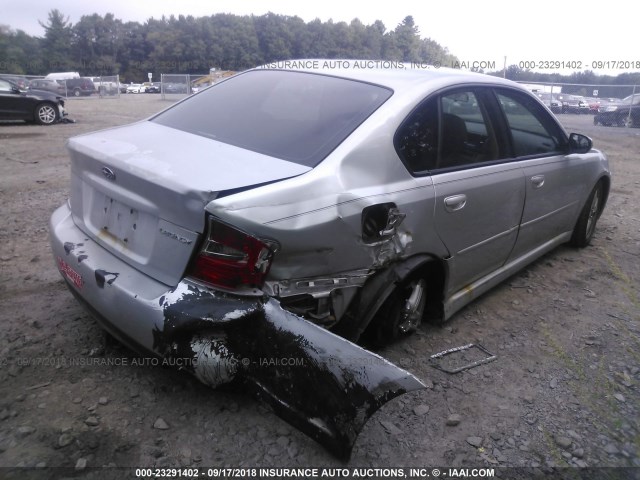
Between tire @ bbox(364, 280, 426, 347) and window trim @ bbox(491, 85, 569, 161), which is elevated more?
window trim @ bbox(491, 85, 569, 161)

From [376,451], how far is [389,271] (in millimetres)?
826

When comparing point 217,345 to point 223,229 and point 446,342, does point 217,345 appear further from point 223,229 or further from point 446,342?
point 446,342

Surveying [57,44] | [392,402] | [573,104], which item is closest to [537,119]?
[392,402]

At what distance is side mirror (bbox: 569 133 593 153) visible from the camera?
13.2 ft

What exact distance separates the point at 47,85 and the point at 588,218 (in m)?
27.6

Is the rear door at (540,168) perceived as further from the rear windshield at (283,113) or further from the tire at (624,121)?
the tire at (624,121)

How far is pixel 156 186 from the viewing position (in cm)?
203

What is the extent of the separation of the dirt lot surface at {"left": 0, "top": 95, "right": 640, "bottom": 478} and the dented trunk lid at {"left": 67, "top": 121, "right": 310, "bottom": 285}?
650 mm

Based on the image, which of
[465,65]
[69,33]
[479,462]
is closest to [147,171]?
[479,462]

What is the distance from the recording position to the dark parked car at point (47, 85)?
940 inches

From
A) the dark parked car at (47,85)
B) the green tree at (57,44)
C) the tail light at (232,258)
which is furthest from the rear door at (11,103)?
the green tree at (57,44)

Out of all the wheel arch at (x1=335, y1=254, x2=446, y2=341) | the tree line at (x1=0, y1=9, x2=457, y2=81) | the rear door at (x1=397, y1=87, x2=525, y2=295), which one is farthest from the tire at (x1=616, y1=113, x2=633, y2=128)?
the wheel arch at (x1=335, y1=254, x2=446, y2=341)

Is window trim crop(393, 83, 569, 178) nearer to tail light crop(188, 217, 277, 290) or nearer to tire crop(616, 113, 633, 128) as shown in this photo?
tail light crop(188, 217, 277, 290)

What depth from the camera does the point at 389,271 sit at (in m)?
2.45
